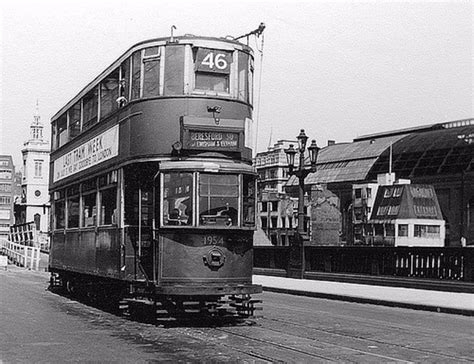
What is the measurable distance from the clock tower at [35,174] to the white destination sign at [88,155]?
119806 millimetres

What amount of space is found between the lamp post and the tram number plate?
14825mm

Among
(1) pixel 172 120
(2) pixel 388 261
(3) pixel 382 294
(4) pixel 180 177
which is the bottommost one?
(3) pixel 382 294

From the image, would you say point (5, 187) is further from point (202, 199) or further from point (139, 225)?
point (202, 199)

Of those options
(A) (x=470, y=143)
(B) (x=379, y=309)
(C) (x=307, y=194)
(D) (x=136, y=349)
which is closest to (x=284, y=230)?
(C) (x=307, y=194)

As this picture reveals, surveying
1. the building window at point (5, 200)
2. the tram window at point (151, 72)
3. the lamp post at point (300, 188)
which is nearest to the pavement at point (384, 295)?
the lamp post at point (300, 188)

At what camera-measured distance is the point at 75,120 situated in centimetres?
2019

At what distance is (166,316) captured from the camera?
1408 cm

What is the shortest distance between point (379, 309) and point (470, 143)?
76412 millimetres

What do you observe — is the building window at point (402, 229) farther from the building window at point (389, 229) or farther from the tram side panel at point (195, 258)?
the tram side panel at point (195, 258)

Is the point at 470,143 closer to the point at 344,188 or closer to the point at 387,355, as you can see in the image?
the point at 344,188

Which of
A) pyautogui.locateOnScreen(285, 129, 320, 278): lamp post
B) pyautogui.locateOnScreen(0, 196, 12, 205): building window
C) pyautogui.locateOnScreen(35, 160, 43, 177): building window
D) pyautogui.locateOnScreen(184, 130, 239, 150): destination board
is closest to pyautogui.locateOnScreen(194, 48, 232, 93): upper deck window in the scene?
pyautogui.locateOnScreen(184, 130, 239, 150): destination board

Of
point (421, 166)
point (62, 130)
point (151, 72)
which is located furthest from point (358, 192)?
point (151, 72)

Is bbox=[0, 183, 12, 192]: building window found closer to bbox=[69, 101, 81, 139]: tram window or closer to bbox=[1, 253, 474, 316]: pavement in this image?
bbox=[1, 253, 474, 316]: pavement

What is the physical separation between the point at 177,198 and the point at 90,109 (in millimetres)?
5688
